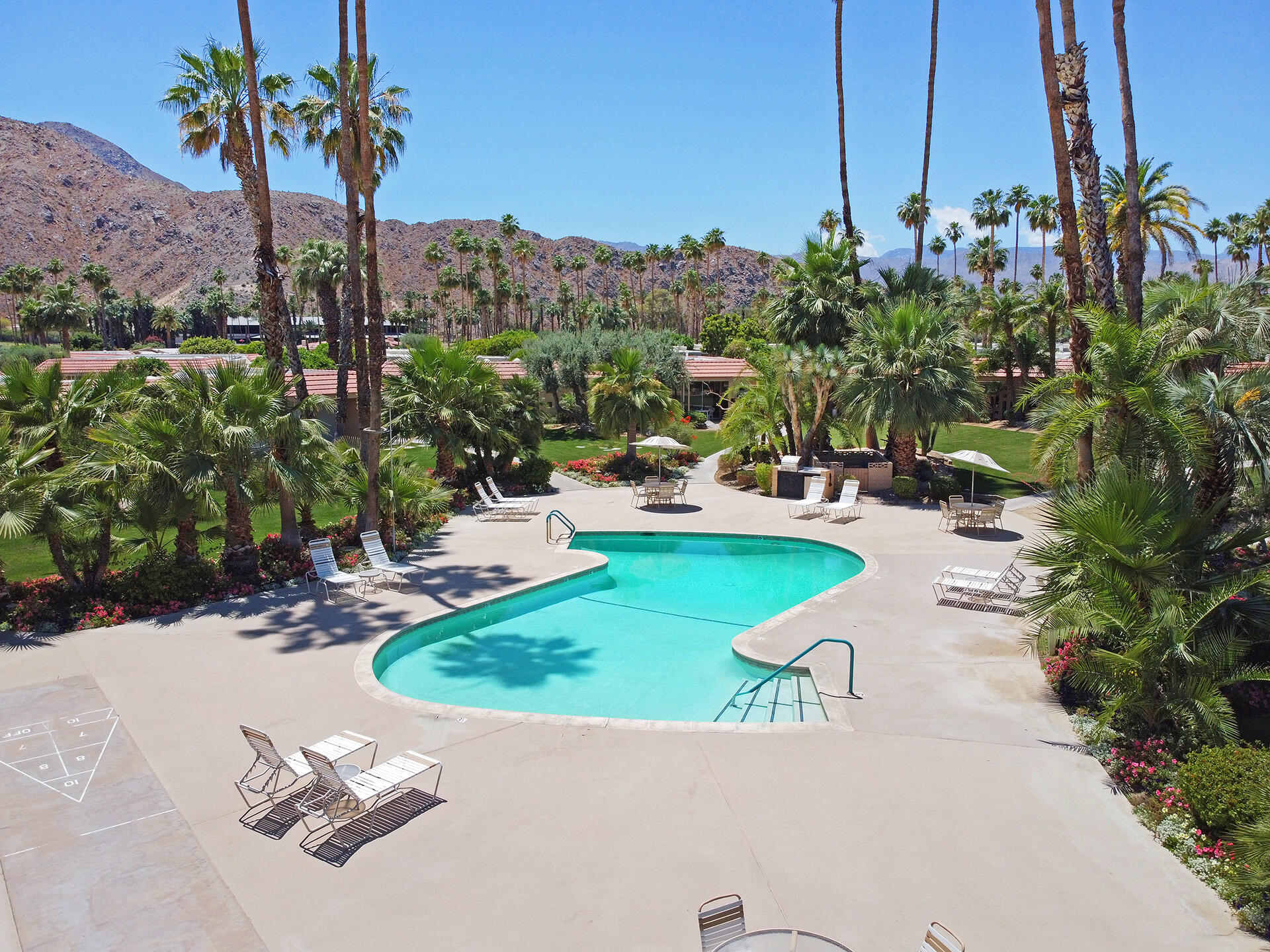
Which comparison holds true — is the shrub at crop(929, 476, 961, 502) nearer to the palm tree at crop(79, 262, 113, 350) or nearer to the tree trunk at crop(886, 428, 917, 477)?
the tree trunk at crop(886, 428, 917, 477)

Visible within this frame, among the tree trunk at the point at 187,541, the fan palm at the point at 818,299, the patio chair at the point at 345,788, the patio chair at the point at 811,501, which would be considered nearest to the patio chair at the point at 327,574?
the tree trunk at the point at 187,541

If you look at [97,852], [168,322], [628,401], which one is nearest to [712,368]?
[628,401]

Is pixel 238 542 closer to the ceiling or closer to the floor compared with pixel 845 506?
closer to the ceiling

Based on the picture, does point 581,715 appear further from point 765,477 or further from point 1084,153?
point 765,477

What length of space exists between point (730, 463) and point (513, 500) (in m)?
8.17

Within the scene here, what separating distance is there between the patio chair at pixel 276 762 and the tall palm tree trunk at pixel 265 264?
26.8 ft

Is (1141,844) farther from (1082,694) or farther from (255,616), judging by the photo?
(255,616)

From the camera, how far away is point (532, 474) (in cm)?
2325

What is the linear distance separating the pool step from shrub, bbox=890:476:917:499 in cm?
1260

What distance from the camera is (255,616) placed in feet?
41.3

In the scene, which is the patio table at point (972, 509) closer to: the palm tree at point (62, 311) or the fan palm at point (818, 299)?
the fan palm at point (818, 299)

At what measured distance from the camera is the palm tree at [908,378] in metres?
20.7

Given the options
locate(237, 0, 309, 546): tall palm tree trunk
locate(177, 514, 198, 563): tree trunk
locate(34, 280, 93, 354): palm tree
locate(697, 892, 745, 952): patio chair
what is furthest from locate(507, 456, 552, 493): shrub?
locate(34, 280, 93, 354): palm tree

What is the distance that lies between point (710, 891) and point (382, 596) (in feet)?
30.0
